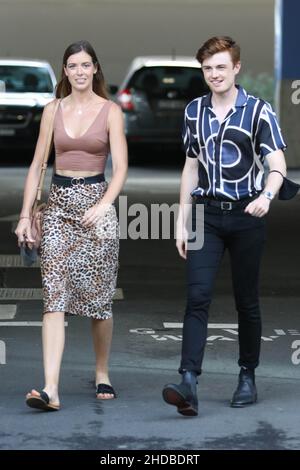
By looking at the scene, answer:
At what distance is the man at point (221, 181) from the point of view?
711 centimetres

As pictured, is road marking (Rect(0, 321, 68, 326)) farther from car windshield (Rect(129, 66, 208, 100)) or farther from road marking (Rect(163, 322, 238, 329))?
car windshield (Rect(129, 66, 208, 100))

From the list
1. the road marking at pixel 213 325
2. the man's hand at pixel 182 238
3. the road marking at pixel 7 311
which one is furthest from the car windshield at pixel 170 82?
the man's hand at pixel 182 238

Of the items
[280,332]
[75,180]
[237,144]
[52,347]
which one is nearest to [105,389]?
[52,347]

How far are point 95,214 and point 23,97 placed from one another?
18066 millimetres

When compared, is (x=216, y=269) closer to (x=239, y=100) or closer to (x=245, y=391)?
(x=245, y=391)

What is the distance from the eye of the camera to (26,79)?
25125mm

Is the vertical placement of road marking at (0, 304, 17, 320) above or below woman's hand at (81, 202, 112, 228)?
below

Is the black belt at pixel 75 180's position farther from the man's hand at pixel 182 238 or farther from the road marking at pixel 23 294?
the road marking at pixel 23 294

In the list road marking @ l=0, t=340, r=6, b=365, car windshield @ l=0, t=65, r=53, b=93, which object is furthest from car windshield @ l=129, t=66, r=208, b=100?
road marking @ l=0, t=340, r=6, b=365

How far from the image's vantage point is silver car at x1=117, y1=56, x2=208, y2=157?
2547 centimetres

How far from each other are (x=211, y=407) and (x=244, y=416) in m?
0.27

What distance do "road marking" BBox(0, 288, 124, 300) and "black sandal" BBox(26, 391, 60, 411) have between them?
3973 mm

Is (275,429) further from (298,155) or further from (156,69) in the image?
(156,69)

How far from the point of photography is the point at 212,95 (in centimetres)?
Answer: 727
